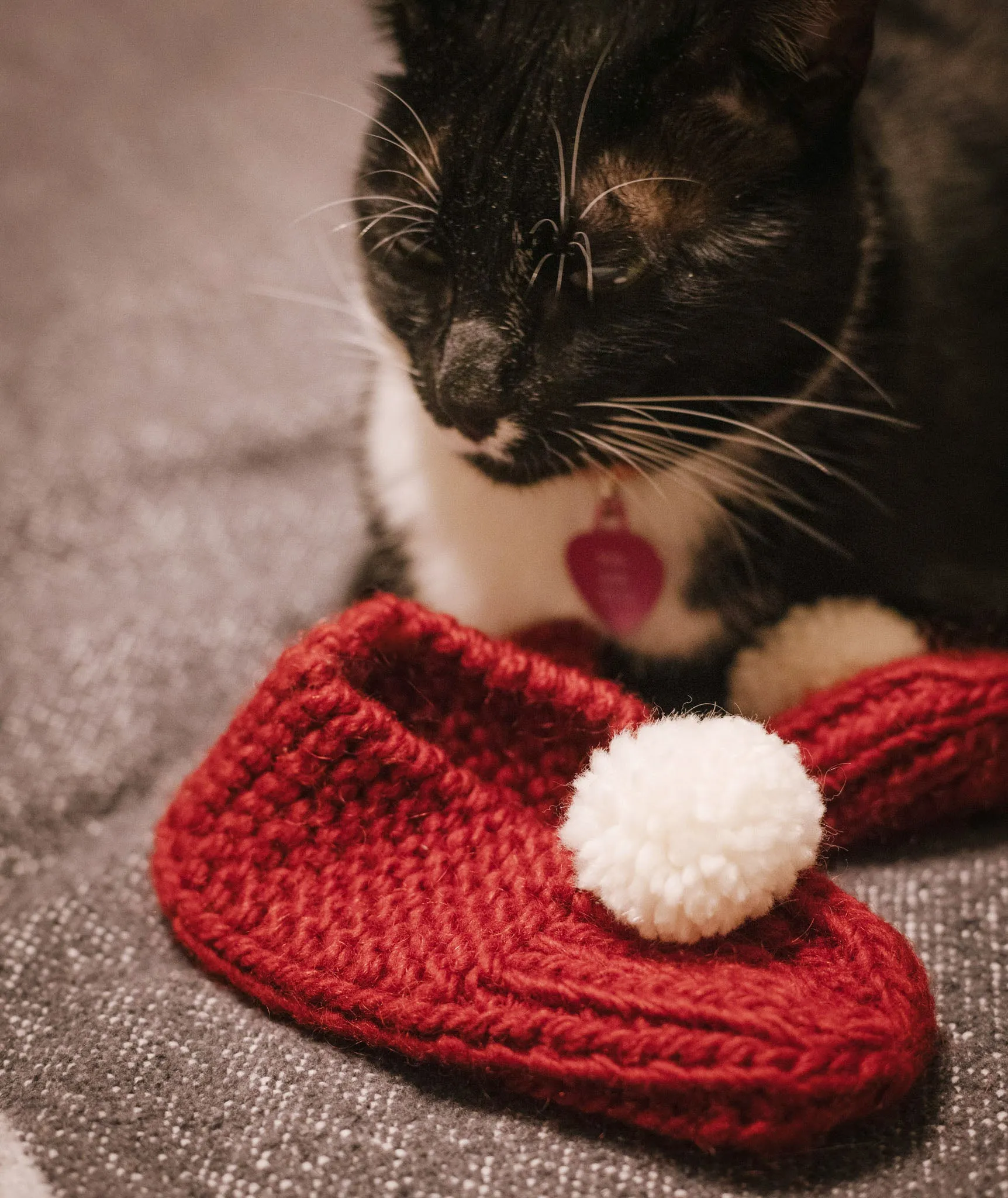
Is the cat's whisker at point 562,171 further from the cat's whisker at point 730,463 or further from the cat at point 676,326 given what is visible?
the cat's whisker at point 730,463

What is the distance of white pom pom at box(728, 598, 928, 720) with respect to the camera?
80cm

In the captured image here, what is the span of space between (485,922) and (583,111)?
1.64 feet

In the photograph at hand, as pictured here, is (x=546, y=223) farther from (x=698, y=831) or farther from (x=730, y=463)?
(x=698, y=831)

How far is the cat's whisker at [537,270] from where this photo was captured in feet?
2.30

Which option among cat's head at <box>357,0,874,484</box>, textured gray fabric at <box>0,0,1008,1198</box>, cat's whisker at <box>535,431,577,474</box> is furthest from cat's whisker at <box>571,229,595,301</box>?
textured gray fabric at <box>0,0,1008,1198</box>

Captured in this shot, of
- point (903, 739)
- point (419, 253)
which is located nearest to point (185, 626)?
point (419, 253)

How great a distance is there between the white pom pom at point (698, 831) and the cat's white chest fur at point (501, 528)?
10.8 inches

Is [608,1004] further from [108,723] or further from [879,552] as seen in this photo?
[108,723]

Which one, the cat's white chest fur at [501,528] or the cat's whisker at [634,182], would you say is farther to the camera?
the cat's white chest fur at [501,528]

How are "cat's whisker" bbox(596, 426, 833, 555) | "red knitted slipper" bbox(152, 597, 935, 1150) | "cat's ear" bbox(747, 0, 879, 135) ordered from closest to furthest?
1. "red knitted slipper" bbox(152, 597, 935, 1150)
2. "cat's ear" bbox(747, 0, 879, 135)
3. "cat's whisker" bbox(596, 426, 833, 555)

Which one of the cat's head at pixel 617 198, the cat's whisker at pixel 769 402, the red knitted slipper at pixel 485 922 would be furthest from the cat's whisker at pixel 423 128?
the red knitted slipper at pixel 485 922

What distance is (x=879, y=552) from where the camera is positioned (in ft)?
2.82

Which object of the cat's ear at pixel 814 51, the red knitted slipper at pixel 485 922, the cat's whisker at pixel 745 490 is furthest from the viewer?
the cat's whisker at pixel 745 490

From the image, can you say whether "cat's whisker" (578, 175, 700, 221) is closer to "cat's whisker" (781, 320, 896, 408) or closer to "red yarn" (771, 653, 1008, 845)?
"cat's whisker" (781, 320, 896, 408)
